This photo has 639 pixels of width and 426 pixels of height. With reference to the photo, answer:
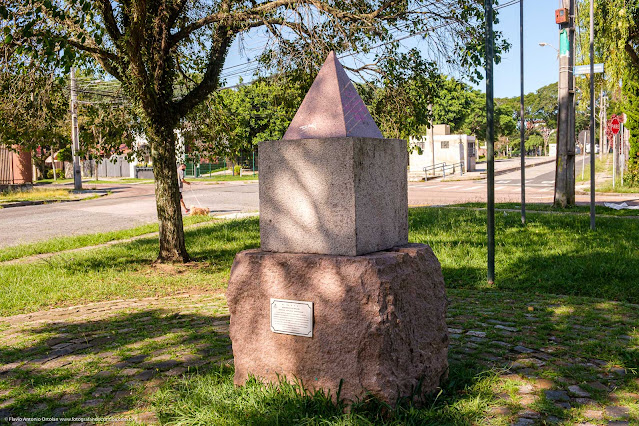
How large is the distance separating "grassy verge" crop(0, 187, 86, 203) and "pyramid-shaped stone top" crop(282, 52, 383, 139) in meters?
23.7

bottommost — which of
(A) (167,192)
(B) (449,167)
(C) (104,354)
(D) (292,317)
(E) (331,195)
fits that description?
(C) (104,354)

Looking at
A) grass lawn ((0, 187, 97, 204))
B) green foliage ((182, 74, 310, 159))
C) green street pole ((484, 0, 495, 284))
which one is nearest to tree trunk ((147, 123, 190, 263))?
green foliage ((182, 74, 310, 159))

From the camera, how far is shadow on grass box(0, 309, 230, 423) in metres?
3.80

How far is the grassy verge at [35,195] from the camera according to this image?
24.9 meters

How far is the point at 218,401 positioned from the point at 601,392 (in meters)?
2.44

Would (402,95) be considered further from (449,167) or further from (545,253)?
(449,167)

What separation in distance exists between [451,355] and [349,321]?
137 centimetres

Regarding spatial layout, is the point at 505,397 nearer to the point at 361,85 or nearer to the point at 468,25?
the point at 468,25

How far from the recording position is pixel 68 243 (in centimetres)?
1217

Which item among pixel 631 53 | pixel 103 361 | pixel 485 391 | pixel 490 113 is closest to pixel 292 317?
pixel 485 391

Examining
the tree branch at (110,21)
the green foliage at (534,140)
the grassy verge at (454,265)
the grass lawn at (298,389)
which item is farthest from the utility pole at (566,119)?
the green foliage at (534,140)

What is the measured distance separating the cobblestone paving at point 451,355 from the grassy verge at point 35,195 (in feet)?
67.1

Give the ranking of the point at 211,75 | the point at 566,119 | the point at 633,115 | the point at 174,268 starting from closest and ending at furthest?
the point at 174,268, the point at 211,75, the point at 566,119, the point at 633,115

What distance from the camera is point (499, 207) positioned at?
15625 millimetres
